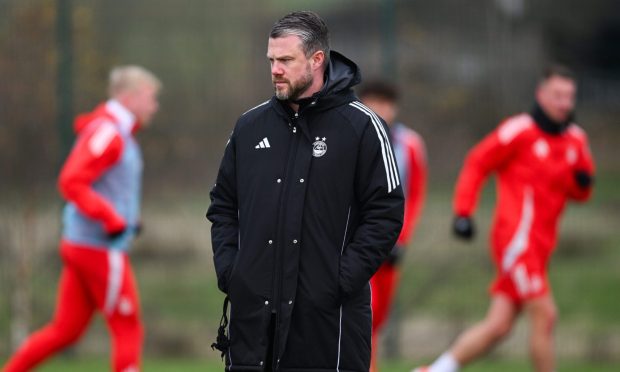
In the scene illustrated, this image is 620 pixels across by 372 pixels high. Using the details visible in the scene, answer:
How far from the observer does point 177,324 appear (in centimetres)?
1114

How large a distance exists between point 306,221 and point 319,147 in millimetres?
301

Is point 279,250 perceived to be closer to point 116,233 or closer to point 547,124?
point 116,233

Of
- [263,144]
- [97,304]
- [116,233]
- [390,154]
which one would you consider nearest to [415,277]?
[97,304]

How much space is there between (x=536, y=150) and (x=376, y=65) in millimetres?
2977

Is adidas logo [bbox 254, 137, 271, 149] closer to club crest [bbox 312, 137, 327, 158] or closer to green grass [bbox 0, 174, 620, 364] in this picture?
club crest [bbox 312, 137, 327, 158]

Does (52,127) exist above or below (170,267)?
above

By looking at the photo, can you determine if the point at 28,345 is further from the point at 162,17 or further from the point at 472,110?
the point at 472,110

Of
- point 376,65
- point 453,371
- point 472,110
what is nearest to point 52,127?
point 376,65

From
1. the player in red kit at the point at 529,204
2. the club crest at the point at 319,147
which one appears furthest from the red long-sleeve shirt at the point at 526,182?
the club crest at the point at 319,147

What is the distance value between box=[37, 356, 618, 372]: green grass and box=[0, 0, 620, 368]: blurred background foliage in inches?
8.2

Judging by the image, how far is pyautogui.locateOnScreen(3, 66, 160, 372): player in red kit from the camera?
7.80 m

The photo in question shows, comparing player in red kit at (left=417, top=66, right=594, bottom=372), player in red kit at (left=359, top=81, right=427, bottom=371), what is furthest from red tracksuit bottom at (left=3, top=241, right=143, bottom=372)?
player in red kit at (left=417, top=66, right=594, bottom=372)

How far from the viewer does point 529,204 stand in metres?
8.28

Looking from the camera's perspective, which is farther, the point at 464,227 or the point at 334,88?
the point at 464,227
